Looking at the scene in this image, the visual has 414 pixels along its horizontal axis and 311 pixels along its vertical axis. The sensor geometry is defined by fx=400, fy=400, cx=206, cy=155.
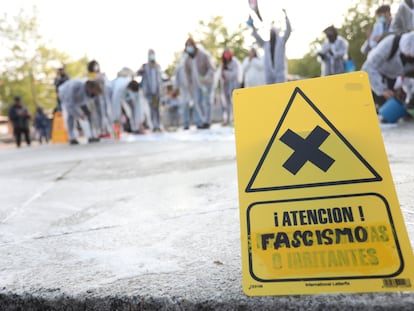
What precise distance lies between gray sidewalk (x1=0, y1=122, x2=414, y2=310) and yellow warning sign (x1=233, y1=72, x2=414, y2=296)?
0.06 metres

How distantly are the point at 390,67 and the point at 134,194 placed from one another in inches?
199

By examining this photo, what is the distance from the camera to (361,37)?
2538cm

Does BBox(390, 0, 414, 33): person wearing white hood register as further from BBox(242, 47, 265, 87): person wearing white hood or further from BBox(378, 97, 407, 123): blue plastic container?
BBox(242, 47, 265, 87): person wearing white hood

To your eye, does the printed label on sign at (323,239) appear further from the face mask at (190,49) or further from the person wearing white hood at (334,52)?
the face mask at (190,49)

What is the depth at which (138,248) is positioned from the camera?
143cm

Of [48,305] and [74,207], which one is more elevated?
[48,305]

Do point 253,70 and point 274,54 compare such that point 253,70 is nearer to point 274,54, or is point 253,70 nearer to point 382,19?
point 274,54

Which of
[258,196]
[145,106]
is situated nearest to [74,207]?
[258,196]

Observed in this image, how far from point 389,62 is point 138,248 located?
5.77 m

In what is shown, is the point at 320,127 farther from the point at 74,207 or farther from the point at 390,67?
the point at 390,67

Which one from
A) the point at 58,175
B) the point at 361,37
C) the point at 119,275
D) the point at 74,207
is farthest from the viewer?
the point at 361,37

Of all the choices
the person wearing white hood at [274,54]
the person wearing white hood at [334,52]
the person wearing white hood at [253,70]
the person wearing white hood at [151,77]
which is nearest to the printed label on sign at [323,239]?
the person wearing white hood at [274,54]

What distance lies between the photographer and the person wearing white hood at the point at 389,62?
5.70 metres

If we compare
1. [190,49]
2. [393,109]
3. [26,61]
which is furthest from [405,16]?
[26,61]
